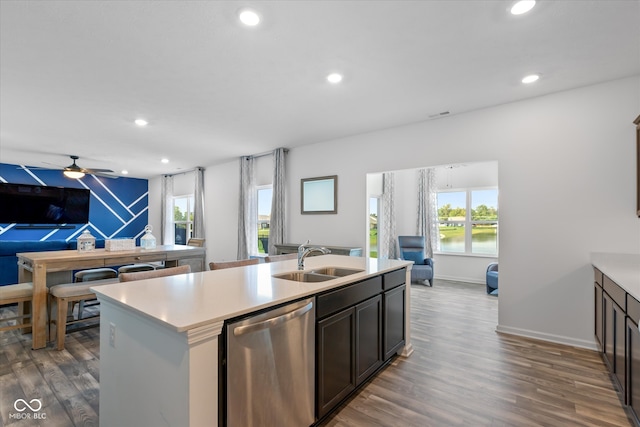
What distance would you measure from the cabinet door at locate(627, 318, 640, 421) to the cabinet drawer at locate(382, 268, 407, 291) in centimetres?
152

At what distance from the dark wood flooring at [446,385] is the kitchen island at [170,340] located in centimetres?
82

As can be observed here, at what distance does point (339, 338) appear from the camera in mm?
2057

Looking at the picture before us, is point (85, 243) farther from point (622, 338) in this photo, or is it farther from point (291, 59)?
point (622, 338)

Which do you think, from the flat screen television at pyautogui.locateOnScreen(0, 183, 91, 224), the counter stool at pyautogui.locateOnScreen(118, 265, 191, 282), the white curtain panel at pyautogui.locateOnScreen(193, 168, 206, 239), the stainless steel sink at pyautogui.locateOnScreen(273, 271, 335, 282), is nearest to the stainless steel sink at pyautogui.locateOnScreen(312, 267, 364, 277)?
the stainless steel sink at pyautogui.locateOnScreen(273, 271, 335, 282)

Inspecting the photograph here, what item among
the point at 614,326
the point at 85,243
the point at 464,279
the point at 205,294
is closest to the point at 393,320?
the point at 614,326

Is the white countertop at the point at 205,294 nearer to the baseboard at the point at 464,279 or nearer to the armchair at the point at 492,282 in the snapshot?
the armchair at the point at 492,282

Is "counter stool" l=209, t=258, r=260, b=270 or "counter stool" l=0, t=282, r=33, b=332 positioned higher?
"counter stool" l=209, t=258, r=260, b=270

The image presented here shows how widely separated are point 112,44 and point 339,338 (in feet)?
9.19

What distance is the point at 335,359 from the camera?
2.02 m

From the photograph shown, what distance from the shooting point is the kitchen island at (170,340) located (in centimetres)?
125

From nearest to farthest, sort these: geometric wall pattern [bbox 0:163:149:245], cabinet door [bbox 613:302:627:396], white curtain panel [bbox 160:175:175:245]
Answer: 1. cabinet door [bbox 613:302:627:396]
2. geometric wall pattern [bbox 0:163:149:245]
3. white curtain panel [bbox 160:175:175:245]

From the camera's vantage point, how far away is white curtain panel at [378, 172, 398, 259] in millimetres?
7008

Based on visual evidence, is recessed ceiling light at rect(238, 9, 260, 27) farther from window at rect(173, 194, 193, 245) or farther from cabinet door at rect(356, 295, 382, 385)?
window at rect(173, 194, 193, 245)

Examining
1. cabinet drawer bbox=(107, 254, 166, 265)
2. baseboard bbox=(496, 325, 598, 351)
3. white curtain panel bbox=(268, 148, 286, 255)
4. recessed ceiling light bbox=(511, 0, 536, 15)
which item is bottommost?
baseboard bbox=(496, 325, 598, 351)
